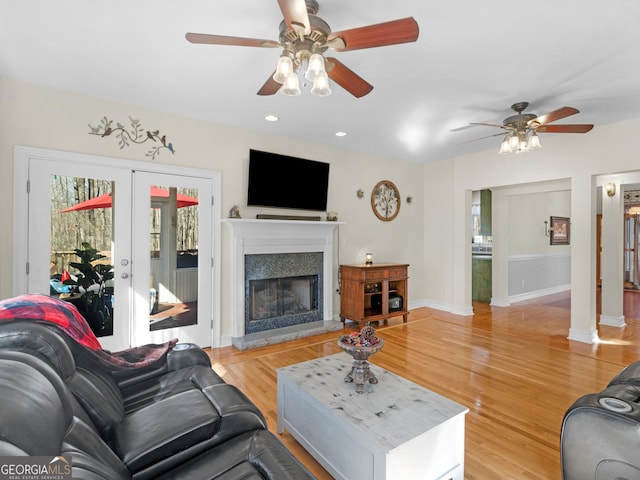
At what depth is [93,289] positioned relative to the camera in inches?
125

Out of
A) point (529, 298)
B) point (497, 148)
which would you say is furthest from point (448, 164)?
point (529, 298)

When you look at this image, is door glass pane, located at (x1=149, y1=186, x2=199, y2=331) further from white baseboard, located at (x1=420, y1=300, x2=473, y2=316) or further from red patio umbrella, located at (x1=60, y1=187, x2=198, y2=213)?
white baseboard, located at (x1=420, y1=300, x2=473, y2=316)

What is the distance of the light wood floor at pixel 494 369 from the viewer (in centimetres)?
197

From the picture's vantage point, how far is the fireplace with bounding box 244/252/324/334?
414cm

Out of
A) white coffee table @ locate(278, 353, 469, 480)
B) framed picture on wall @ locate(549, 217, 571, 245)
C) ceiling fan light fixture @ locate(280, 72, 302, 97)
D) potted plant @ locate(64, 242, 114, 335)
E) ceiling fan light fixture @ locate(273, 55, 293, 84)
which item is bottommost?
white coffee table @ locate(278, 353, 469, 480)

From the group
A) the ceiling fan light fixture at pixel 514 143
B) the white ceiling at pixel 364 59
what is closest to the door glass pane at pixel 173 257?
the white ceiling at pixel 364 59

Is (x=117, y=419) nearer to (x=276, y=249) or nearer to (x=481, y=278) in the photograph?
(x=276, y=249)

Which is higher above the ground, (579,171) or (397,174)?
(397,174)

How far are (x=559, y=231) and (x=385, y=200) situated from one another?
460 centimetres

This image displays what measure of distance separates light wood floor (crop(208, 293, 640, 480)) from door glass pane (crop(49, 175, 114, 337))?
1.28 metres

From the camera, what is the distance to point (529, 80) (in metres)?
2.78

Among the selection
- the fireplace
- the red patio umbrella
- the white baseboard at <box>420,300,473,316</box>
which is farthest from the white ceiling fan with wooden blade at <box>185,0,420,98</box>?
the white baseboard at <box>420,300,473,316</box>

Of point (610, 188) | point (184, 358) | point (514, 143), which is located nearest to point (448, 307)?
point (610, 188)

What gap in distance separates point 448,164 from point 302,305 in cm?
344
